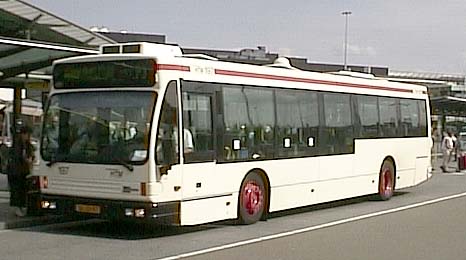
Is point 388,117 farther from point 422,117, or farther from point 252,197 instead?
point 252,197

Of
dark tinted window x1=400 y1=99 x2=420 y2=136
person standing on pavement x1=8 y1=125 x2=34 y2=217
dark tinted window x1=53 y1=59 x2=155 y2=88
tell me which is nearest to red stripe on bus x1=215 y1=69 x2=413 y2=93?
dark tinted window x1=400 y1=99 x2=420 y2=136

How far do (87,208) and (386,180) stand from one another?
970cm

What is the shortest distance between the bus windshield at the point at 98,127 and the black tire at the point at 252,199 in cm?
263

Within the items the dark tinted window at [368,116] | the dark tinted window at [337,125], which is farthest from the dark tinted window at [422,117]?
the dark tinted window at [337,125]

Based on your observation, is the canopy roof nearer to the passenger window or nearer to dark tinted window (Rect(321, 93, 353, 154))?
the passenger window

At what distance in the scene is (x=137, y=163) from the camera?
13.9 m

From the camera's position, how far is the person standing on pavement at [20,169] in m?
16.0

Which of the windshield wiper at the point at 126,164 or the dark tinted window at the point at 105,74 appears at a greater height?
the dark tinted window at the point at 105,74

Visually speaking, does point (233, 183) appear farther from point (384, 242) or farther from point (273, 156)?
point (384, 242)

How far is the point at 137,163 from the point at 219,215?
2008mm

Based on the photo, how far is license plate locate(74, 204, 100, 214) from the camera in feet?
46.8

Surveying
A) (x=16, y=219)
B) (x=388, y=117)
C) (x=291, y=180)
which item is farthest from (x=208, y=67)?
(x=388, y=117)

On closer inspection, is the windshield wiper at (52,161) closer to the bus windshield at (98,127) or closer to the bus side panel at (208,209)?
the bus windshield at (98,127)

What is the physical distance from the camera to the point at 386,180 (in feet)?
72.2
